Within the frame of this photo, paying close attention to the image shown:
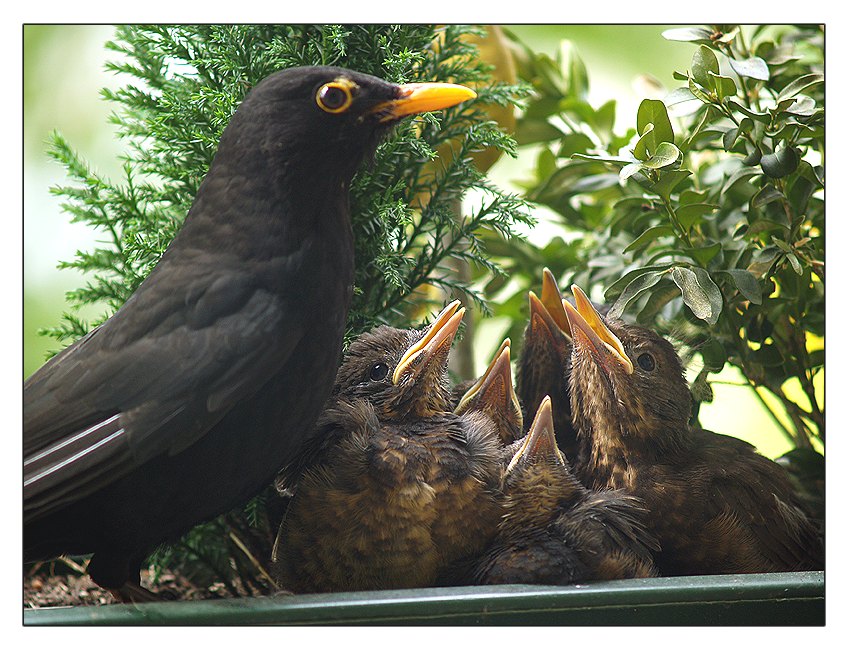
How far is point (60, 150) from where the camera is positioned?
1.17 metres

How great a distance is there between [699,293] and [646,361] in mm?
125

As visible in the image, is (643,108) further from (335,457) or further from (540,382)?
(335,457)

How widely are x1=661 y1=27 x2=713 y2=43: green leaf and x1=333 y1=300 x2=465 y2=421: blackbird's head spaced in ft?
1.66

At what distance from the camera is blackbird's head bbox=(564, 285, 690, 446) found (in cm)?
114

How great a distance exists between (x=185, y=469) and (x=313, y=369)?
185 mm

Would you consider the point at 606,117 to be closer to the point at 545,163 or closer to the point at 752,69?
the point at 545,163

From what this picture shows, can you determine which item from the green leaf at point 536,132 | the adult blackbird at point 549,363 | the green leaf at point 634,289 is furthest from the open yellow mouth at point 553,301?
the green leaf at point 536,132

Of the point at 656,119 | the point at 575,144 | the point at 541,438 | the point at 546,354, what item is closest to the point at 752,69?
the point at 656,119

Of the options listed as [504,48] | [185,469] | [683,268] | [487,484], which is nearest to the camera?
[185,469]

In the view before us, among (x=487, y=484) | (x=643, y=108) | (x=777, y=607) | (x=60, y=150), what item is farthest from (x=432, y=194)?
(x=777, y=607)

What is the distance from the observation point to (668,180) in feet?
3.76

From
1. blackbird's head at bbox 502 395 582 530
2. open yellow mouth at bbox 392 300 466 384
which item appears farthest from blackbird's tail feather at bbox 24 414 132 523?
blackbird's head at bbox 502 395 582 530

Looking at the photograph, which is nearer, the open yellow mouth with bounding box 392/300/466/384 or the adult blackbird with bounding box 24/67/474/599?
the adult blackbird with bounding box 24/67/474/599

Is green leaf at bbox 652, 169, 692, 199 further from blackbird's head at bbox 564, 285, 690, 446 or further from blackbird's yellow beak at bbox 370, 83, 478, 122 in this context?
blackbird's yellow beak at bbox 370, 83, 478, 122
